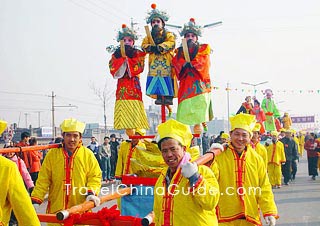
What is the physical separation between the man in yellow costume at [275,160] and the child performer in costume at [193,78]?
27.3 feet

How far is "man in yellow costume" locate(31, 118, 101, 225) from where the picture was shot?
19.8 feet

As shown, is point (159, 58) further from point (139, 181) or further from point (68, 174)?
point (68, 174)

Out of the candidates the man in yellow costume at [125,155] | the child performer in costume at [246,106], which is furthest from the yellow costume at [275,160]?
the man in yellow costume at [125,155]

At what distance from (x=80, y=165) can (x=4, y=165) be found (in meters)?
2.79

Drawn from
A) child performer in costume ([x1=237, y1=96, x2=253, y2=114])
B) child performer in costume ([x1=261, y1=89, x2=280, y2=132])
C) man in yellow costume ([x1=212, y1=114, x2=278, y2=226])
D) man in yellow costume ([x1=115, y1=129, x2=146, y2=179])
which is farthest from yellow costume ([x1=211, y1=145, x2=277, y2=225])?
child performer in costume ([x1=261, y1=89, x2=280, y2=132])

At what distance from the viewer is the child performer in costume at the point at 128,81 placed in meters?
7.31

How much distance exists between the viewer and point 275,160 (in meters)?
14.8

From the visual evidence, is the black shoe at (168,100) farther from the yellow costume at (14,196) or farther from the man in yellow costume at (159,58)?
the yellow costume at (14,196)

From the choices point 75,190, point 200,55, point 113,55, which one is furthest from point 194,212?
point 113,55

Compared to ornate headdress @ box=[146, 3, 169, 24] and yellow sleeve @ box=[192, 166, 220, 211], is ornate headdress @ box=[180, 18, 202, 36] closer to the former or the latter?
ornate headdress @ box=[146, 3, 169, 24]

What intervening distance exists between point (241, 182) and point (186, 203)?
5.99 feet

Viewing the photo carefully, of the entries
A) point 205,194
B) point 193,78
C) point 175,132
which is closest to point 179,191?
point 205,194

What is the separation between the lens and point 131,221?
4.02 metres

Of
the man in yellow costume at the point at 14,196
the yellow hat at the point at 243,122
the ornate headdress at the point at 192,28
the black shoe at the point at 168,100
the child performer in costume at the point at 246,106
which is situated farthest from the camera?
the child performer in costume at the point at 246,106
